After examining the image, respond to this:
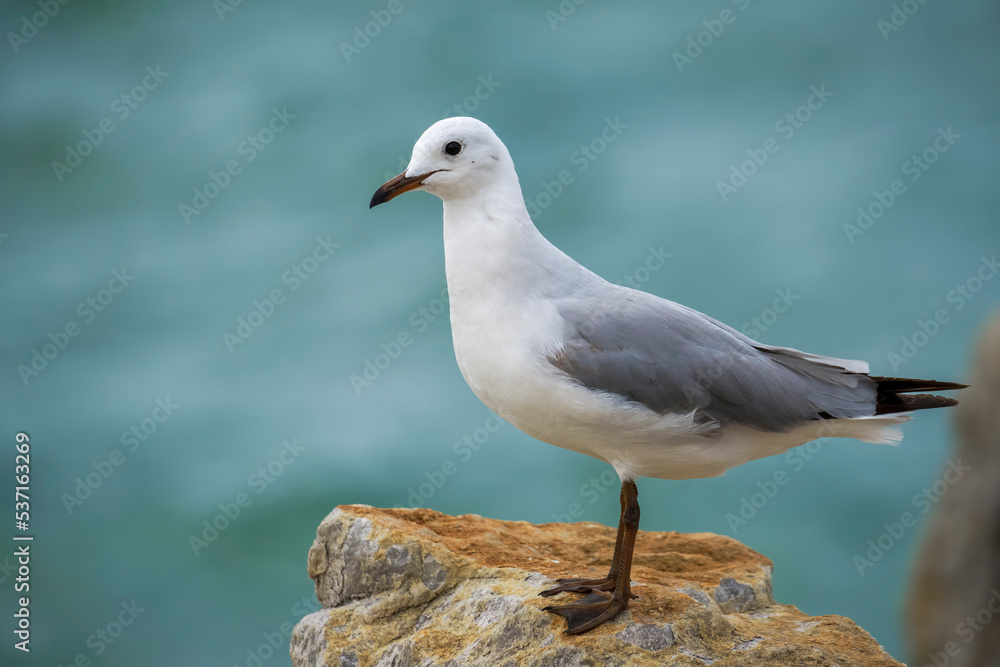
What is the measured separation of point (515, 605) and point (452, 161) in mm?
1900

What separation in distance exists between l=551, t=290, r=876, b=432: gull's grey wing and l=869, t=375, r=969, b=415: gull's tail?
0.16 feet

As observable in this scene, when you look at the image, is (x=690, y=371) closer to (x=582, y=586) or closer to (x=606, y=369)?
(x=606, y=369)

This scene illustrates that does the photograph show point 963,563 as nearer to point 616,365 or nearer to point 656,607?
point 656,607

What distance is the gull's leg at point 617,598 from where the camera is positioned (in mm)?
3963

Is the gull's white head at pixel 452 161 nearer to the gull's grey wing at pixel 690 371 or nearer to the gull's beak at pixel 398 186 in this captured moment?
the gull's beak at pixel 398 186

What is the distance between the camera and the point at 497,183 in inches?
167

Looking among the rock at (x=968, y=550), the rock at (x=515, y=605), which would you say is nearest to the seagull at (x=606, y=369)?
the rock at (x=515, y=605)

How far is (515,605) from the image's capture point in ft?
13.6

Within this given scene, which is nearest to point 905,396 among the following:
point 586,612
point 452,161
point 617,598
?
point 617,598

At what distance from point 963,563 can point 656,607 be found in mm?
3832

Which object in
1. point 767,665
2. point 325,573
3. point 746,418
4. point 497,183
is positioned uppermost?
point 497,183

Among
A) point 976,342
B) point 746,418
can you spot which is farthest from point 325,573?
point 976,342

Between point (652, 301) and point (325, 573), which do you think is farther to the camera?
point (325, 573)

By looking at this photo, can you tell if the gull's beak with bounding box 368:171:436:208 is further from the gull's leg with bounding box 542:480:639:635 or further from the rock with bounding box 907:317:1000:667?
the rock with bounding box 907:317:1000:667
